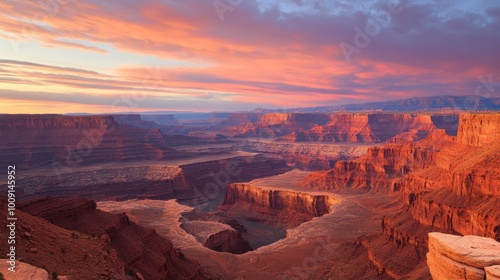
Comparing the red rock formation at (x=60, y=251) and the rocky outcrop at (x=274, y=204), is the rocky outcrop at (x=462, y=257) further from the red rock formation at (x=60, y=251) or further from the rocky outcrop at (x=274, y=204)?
the rocky outcrop at (x=274, y=204)

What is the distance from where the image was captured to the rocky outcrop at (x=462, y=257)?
16.2 meters

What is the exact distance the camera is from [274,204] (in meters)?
97.1

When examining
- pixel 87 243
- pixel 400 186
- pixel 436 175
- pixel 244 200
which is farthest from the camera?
pixel 244 200

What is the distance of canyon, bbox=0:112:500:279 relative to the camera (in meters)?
34.0

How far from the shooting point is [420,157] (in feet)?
320

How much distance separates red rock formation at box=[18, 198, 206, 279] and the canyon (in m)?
0.16

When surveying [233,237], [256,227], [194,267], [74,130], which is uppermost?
[74,130]

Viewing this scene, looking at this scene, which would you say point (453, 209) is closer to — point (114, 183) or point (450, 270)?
point (450, 270)

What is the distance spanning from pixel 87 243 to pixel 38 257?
5.20 metres

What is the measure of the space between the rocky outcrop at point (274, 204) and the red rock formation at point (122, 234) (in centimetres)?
5292

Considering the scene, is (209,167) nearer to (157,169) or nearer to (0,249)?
(157,169)

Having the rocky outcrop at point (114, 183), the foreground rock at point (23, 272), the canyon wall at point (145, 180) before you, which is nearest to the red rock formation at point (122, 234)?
the foreground rock at point (23, 272)

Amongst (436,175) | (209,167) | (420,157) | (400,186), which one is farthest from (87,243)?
(209,167)

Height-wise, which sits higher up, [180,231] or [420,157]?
[420,157]
